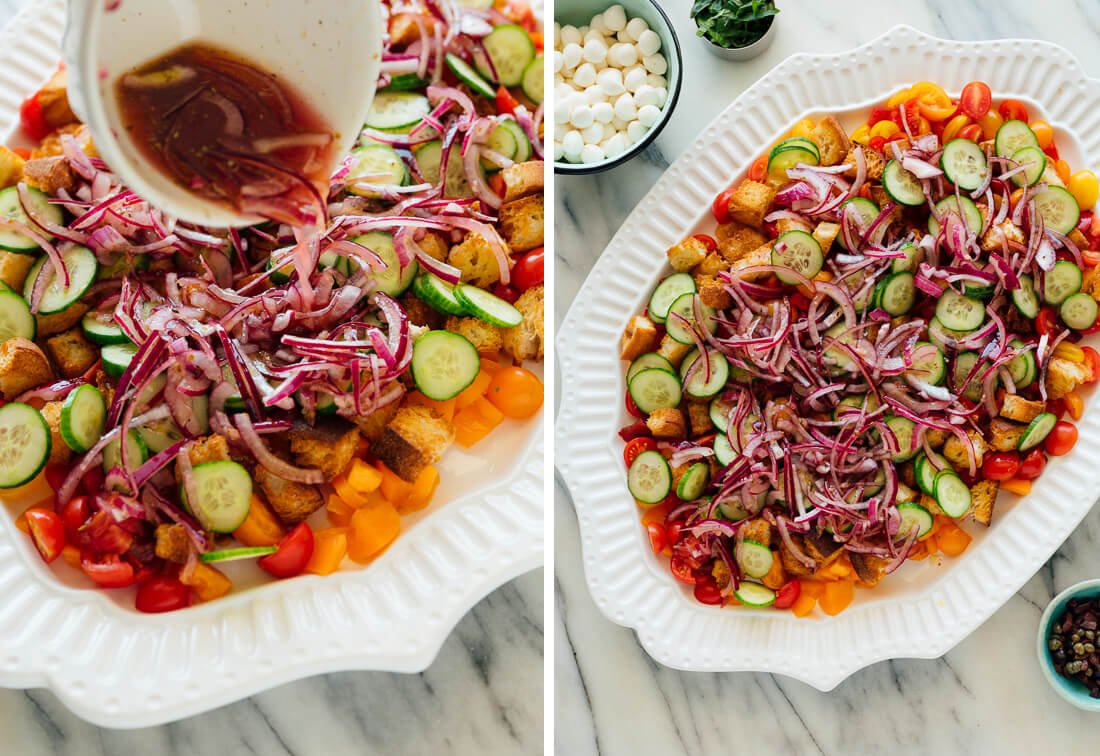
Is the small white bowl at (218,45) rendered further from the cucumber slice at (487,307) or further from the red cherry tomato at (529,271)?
the red cherry tomato at (529,271)

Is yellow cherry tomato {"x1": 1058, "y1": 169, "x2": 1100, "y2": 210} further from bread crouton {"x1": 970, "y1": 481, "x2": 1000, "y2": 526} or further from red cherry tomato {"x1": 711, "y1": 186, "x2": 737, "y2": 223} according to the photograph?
red cherry tomato {"x1": 711, "y1": 186, "x2": 737, "y2": 223}

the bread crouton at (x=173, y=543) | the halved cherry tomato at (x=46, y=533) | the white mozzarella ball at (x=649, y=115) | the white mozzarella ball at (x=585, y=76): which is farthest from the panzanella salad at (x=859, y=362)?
the halved cherry tomato at (x=46, y=533)

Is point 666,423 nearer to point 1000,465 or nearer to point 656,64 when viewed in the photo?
point 1000,465

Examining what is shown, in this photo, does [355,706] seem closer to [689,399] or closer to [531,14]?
[689,399]

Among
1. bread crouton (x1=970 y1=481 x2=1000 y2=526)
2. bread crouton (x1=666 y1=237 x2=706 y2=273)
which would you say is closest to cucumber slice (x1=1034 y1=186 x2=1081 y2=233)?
bread crouton (x1=970 y1=481 x2=1000 y2=526)

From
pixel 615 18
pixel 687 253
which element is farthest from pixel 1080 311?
pixel 615 18

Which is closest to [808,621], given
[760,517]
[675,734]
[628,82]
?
[760,517]
